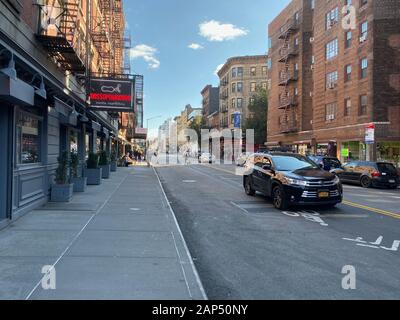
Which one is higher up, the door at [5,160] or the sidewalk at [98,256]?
the door at [5,160]

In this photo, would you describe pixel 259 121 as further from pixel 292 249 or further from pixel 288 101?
pixel 292 249

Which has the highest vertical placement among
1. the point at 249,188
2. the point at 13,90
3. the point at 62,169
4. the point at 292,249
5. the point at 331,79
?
the point at 331,79

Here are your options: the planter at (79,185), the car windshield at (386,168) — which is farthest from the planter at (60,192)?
the car windshield at (386,168)

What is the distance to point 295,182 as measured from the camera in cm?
1123

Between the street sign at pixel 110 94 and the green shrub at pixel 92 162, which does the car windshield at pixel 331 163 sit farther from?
the green shrub at pixel 92 162

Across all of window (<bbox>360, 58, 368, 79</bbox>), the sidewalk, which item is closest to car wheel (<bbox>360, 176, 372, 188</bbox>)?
window (<bbox>360, 58, 368, 79</bbox>)

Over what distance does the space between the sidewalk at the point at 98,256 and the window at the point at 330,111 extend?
2992 centimetres

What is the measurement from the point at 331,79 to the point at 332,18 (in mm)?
5653

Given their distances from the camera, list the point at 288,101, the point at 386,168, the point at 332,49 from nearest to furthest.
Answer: the point at 386,168 < the point at 332,49 < the point at 288,101

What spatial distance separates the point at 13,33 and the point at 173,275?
624cm

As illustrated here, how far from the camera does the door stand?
321 inches

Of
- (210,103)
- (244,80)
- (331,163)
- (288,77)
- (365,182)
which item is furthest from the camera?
(210,103)

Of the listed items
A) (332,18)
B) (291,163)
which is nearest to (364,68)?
(332,18)

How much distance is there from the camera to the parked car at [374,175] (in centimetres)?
2066
